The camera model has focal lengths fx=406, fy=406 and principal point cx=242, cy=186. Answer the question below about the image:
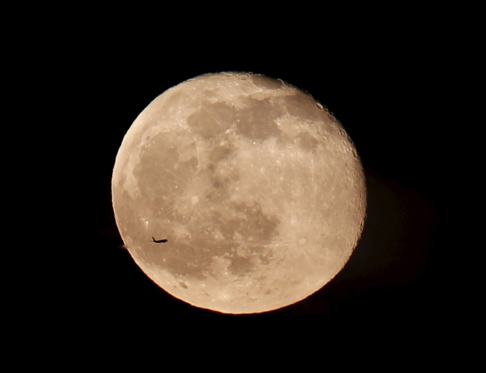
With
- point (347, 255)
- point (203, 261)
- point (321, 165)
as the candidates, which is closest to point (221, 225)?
point (203, 261)

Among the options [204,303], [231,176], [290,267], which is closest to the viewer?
[231,176]

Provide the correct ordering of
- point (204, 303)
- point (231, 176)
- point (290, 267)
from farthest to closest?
point (204, 303) → point (290, 267) → point (231, 176)

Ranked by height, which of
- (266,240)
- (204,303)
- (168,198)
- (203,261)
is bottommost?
(204,303)

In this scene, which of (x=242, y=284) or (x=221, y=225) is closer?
(x=221, y=225)

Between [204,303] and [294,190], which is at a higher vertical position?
[294,190]

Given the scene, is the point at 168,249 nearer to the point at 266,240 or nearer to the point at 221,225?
the point at 221,225

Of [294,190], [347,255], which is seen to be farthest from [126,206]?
[347,255]
